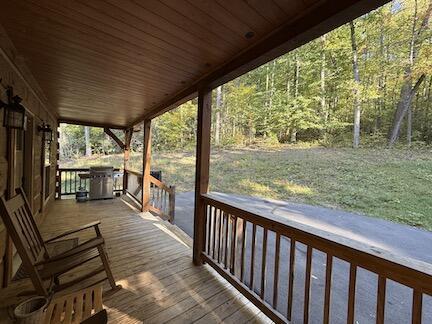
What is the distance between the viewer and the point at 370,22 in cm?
1018

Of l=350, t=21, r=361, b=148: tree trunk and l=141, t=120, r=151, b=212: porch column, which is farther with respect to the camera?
l=350, t=21, r=361, b=148: tree trunk

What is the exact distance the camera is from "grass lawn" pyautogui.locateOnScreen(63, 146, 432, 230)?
648 centimetres

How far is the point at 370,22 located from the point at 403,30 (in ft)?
5.07

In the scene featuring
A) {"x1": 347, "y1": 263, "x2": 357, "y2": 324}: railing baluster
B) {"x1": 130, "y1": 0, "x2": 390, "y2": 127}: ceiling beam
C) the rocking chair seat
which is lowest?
the rocking chair seat

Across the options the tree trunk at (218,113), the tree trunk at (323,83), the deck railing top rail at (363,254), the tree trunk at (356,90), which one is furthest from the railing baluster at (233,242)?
the tree trunk at (218,113)

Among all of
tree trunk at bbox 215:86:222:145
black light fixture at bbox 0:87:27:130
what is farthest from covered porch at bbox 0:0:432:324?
tree trunk at bbox 215:86:222:145

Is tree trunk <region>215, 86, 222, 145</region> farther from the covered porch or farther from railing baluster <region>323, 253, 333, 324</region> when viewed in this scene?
railing baluster <region>323, 253, 333, 324</region>

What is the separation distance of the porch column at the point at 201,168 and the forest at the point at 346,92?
34.5ft

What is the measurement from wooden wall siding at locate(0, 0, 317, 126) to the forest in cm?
1091

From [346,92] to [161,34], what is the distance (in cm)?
1248

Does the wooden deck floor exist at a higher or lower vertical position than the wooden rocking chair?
lower

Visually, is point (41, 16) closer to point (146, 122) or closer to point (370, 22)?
point (146, 122)

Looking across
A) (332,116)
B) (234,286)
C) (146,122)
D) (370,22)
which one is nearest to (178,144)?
(332,116)

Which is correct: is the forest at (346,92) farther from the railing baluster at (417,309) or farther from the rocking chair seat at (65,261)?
the rocking chair seat at (65,261)
